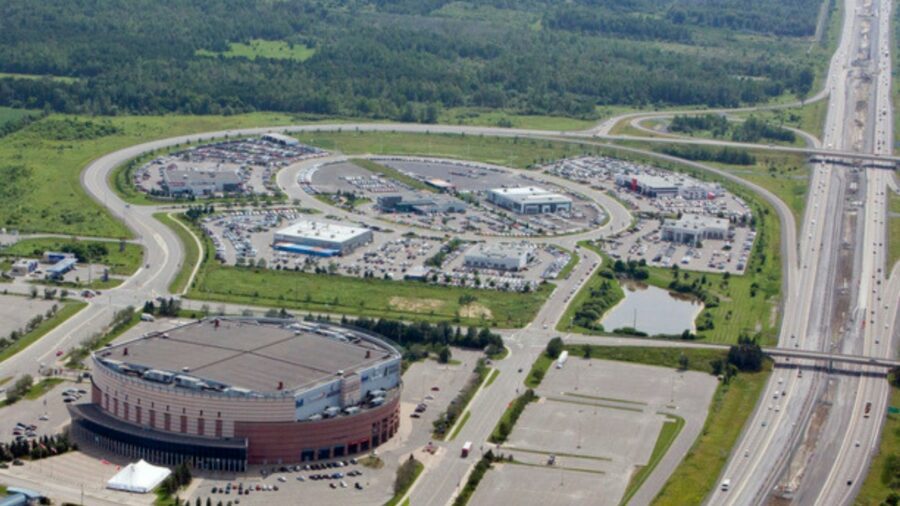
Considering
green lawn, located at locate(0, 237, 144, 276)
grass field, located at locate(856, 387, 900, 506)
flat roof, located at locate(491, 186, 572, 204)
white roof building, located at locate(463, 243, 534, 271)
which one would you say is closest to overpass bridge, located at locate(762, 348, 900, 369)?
grass field, located at locate(856, 387, 900, 506)

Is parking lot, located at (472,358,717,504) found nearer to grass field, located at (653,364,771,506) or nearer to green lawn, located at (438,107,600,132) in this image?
grass field, located at (653,364,771,506)

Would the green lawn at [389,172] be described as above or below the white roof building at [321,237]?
below

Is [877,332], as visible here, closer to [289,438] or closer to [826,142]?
[289,438]

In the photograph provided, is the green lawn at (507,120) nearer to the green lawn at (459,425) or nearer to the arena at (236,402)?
the green lawn at (459,425)

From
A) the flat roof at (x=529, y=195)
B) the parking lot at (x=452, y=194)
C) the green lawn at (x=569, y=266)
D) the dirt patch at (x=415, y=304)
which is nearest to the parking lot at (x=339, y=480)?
the dirt patch at (x=415, y=304)

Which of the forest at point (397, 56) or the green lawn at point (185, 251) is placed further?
the forest at point (397, 56)

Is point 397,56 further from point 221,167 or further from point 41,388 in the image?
point 41,388

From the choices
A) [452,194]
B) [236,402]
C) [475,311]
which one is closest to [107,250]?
[475,311]

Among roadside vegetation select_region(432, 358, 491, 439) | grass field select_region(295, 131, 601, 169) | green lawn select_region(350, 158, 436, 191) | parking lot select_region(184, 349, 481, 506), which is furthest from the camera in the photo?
grass field select_region(295, 131, 601, 169)

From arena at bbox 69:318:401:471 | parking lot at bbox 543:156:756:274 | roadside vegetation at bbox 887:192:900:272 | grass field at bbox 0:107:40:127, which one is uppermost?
arena at bbox 69:318:401:471
